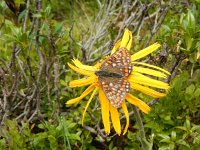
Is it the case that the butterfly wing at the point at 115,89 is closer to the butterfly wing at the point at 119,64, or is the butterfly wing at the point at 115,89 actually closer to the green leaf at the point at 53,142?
the butterfly wing at the point at 119,64

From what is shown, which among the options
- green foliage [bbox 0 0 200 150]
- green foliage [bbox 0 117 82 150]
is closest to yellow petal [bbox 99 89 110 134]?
green foliage [bbox 0 0 200 150]

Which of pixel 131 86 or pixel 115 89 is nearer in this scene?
pixel 115 89

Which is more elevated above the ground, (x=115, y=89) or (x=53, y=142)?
(x=115, y=89)


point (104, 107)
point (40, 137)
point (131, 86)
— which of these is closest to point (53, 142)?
point (40, 137)

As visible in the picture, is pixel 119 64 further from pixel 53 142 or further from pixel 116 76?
pixel 53 142

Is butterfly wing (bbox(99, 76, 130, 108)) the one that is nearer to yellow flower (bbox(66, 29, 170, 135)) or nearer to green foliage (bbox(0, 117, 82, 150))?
yellow flower (bbox(66, 29, 170, 135))

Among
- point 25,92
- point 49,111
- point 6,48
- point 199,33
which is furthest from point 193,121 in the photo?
point 6,48

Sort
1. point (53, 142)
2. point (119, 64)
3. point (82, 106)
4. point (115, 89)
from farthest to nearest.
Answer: point (82, 106)
point (53, 142)
point (119, 64)
point (115, 89)

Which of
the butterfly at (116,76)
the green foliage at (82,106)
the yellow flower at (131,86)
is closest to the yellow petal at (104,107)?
the yellow flower at (131,86)
